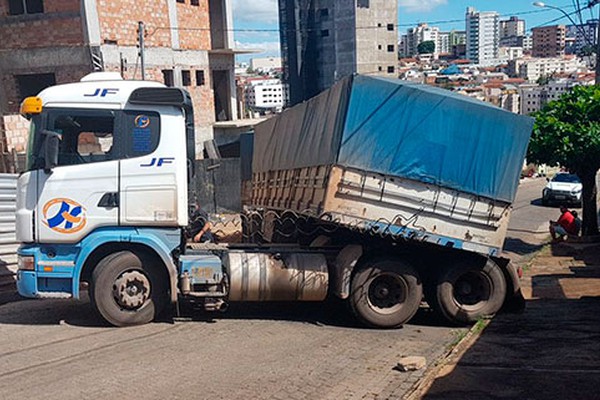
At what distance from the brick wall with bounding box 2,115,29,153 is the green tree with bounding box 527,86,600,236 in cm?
1293

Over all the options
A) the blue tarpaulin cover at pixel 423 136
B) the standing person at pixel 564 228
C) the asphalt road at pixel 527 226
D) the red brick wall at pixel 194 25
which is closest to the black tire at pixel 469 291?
the blue tarpaulin cover at pixel 423 136

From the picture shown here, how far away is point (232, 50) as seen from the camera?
27766mm

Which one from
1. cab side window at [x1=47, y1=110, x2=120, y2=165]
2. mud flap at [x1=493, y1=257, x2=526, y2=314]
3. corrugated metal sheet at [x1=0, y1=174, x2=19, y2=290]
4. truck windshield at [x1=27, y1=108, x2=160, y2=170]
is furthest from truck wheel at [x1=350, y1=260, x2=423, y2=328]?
corrugated metal sheet at [x1=0, y1=174, x2=19, y2=290]

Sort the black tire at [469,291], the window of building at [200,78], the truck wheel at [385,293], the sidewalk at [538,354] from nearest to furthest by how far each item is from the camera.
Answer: the sidewalk at [538,354], the truck wheel at [385,293], the black tire at [469,291], the window of building at [200,78]

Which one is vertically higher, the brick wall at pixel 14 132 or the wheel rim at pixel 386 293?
the brick wall at pixel 14 132

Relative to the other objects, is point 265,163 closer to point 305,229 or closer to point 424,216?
point 305,229

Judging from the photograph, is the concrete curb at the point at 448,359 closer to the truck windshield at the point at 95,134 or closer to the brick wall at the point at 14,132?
the truck windshield at the point at 95,134

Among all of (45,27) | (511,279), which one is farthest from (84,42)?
(511,279)

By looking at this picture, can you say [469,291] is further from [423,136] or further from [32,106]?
[32,106]

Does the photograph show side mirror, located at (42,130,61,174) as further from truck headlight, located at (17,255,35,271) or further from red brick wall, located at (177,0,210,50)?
red brick wall, located at (177,0,210,50)

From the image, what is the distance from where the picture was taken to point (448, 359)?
732cm

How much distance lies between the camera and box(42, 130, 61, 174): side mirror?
823cm

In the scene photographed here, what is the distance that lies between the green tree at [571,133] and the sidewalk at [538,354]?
4105 mm

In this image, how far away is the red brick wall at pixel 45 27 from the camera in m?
19.7
